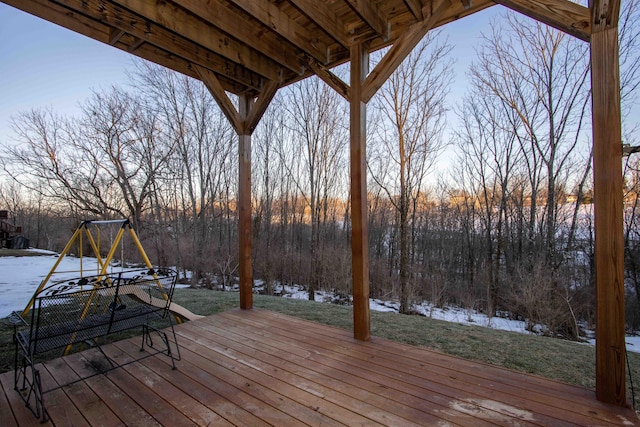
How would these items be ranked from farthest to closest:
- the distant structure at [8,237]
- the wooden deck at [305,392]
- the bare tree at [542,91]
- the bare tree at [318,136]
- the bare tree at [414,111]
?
the distant structure at [8,237] → the bare tree at [318,136] → the bare tree at [542,91] → the bare tree at [414,111] → the wooden deck at [305,392]

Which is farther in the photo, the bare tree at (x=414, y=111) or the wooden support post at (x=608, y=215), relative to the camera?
the bare tree at (x=414, y=111)

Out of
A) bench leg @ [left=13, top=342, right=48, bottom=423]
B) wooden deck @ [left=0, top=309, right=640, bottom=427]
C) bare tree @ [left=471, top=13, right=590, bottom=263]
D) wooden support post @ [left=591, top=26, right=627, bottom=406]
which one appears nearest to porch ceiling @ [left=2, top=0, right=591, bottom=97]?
wooden support post @ [left=591, top=26, right=627, bottom=406]

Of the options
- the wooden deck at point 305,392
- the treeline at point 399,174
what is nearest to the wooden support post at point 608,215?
the wooden deck at point 305,392

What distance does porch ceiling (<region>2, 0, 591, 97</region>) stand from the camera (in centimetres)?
219

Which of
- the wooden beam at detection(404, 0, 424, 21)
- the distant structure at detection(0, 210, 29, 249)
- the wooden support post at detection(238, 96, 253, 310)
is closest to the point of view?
the wooden beam at detection(404, 0, 424, 21)

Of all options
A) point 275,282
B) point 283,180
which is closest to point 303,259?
point 275,282

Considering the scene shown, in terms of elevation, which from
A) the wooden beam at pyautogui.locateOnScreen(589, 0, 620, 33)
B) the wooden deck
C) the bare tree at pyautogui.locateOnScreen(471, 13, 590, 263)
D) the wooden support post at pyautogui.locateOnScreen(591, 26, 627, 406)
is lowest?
the wooden deck

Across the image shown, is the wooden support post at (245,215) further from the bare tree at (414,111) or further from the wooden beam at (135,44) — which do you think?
the bare tree at (414,111)

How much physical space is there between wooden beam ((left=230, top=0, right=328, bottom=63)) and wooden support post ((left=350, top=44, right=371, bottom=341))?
0.61 meters

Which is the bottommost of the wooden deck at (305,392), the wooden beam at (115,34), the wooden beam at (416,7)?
the wooden deck at (305,392)

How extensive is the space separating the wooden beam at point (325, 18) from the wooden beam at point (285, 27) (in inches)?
13.4

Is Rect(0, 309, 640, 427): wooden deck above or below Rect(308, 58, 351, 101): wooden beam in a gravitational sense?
below

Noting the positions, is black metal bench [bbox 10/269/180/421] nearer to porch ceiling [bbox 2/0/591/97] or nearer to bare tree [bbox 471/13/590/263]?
porch ceiling [bbox 2/0/591/97]

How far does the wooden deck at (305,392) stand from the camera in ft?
5.12
